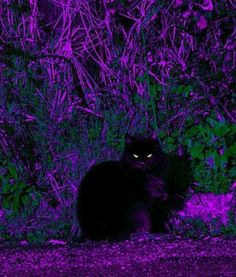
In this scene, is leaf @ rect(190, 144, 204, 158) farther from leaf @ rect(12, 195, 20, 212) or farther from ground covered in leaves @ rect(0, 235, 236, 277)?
leaf @ rect(12, 195, 20, 212)

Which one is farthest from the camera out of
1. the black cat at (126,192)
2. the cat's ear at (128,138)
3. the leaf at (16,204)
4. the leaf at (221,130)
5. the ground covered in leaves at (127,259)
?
the leaf at (16,204)

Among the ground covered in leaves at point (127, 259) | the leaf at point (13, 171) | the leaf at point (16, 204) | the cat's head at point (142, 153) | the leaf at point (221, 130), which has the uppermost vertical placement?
the leaf at point (221, 130)

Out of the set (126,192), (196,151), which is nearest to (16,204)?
(126,192)

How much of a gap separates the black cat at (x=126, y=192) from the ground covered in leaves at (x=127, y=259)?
1.84 feet

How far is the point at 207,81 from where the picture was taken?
763cm

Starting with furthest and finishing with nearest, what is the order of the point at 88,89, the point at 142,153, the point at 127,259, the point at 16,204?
the point at 88,89
the point at 16,204
the point at 142,153
the point at 127,259

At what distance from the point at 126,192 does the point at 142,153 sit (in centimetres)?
46

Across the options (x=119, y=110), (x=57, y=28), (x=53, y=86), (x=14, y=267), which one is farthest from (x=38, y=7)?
(x=14, y=267)

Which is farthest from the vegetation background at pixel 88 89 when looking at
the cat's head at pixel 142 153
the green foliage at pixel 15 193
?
the cat's head at pixel 142 153

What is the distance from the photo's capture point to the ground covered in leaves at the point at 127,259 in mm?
5047

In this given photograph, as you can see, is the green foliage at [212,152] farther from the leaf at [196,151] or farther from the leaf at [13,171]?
the leaf at [13,171]

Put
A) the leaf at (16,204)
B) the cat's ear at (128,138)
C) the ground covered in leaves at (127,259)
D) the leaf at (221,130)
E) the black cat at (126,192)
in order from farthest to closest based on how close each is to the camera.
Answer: the leaf at (16,204), the leaf at (221,130), the cat's ear at (128,138), the black cat at (126,192), the ground covered in leaves at (127,259)

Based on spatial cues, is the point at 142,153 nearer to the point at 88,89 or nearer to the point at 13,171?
the point at 88,89

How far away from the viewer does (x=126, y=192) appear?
7.16m
